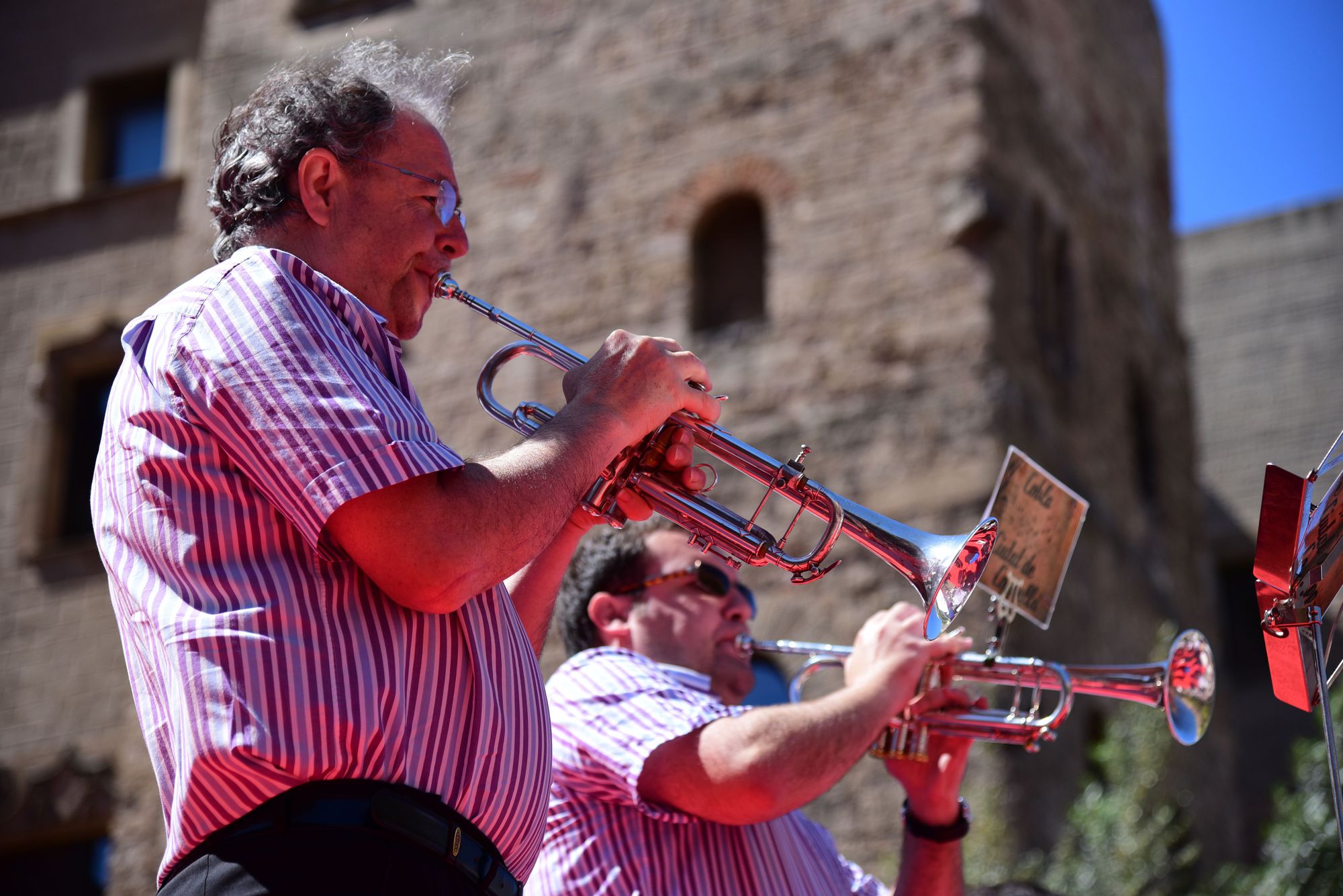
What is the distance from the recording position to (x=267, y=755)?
2.26 metres

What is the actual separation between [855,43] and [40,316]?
6.70m

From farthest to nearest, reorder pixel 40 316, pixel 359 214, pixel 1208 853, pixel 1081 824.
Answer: pixel 40 316 → pixel 1208 853 → pixel 1081 824 → pixel 359 214

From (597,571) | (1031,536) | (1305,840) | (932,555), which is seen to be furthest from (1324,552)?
(1305,840)

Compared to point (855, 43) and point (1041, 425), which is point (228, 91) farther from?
point (1041, 425)

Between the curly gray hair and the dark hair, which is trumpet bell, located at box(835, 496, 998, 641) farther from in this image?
the curly gray hair

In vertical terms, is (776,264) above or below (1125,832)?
above

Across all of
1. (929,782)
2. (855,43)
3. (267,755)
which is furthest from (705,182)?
(267,755)

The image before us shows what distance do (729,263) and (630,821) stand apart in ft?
27.9

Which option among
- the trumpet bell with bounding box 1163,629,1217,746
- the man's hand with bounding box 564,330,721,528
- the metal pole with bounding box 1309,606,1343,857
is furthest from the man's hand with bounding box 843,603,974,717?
the metal pole with bounding box 1309,606,1343,857

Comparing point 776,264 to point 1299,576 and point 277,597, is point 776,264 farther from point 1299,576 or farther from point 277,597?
point 277,597

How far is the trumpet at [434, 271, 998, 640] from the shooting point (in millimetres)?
3201

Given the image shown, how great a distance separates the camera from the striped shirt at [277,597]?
2.30 metres

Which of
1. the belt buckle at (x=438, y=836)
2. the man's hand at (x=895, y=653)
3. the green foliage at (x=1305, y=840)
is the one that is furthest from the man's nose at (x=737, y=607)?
the green foliage at (x=1305, y=840)

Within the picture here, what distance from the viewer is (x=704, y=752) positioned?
3.40 m
